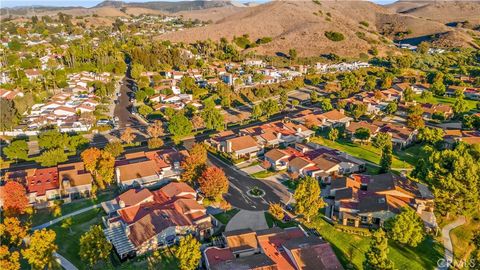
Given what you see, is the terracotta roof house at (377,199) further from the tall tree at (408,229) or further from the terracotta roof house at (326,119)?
the terracotta roof house at (326,119)

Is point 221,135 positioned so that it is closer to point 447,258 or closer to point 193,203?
point 193,203

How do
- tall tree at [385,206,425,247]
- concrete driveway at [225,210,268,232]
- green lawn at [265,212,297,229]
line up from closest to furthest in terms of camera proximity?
tall tree at [385,206,425,247] < concrete driveway at [225,210,268,232] < green lawn at [265,212,297,229]

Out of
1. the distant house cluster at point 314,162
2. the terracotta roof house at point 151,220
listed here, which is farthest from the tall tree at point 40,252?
the distant house cluster at point 314,162

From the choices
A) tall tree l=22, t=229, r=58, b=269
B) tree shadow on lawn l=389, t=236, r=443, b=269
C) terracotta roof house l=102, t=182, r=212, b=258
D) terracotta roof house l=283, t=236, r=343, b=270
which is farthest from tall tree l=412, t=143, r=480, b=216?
tall tree l=22, t=229, r=58, b=269

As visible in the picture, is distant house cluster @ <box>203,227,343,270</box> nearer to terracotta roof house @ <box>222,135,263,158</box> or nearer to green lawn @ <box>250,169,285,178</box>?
green lawn @ <box>250,169,285,178</box>

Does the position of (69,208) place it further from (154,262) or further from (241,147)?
(241,147)
